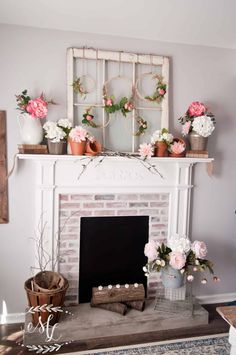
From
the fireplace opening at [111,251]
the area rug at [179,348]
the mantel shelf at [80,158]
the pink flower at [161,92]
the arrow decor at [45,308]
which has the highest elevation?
the pink flower at [161,92]

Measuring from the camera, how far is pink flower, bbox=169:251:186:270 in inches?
96.7

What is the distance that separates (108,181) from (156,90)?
34.6 inches

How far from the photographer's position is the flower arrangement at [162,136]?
2.58m

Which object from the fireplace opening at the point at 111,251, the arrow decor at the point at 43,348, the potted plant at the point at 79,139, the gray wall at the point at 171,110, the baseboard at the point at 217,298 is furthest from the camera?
the baseboard at the point at 217,298

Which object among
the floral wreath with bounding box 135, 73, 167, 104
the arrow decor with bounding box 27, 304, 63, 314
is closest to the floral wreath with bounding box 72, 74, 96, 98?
the floral wreath with bounding box 135, 73, 167, 104

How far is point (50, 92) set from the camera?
2553 millimetres

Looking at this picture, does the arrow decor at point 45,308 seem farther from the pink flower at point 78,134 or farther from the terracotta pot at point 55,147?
the pink flower at point 78,134

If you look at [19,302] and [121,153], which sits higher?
[121,153]

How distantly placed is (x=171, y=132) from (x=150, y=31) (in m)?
0.85

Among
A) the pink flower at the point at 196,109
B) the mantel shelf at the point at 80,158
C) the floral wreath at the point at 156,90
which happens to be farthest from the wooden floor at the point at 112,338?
the floral wreath at the point at 156,90

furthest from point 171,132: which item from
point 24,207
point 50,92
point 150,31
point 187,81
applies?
point 24,207

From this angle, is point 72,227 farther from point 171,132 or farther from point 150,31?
point 150,31

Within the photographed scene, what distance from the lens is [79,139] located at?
2.40m

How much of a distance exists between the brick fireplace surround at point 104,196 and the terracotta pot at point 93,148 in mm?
85
